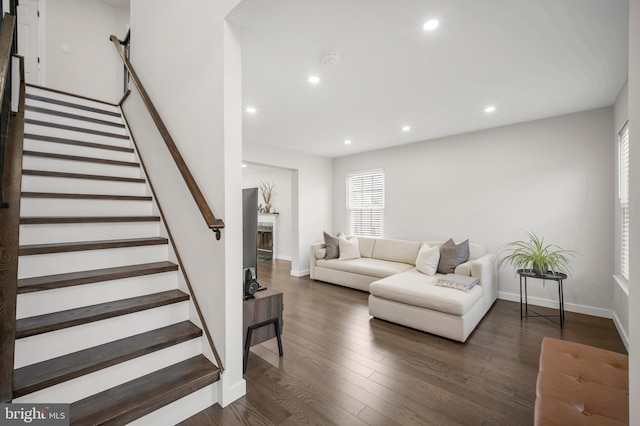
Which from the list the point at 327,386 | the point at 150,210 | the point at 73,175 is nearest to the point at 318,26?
the point at 150,210

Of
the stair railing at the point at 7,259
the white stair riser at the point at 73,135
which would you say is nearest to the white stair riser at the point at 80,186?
the white stair riser at the point at 73,135

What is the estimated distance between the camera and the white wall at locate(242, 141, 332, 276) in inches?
210

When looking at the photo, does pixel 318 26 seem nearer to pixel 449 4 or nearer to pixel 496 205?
pixel 449 4

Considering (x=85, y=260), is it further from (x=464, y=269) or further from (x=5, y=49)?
(x=464, y=269)

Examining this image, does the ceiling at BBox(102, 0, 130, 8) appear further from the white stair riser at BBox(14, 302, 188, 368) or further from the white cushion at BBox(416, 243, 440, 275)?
the white cushion at BBox(416, 243, 440, 275)

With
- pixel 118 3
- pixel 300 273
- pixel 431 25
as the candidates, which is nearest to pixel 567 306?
pixel 431 25

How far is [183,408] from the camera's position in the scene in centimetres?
169

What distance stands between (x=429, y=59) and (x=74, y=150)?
11.4 feet

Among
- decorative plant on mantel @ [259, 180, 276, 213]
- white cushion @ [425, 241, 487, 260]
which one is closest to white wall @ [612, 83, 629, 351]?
white cushion @ [425, 241, 487, 260]

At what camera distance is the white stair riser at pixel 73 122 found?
2.95m

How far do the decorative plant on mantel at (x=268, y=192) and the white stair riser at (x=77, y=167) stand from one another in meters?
4.70

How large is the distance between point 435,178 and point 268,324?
3722 millimetres

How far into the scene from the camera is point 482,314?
3312mm

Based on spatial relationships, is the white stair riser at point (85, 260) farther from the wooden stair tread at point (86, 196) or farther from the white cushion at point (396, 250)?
the white cushion at point (396, 250)
